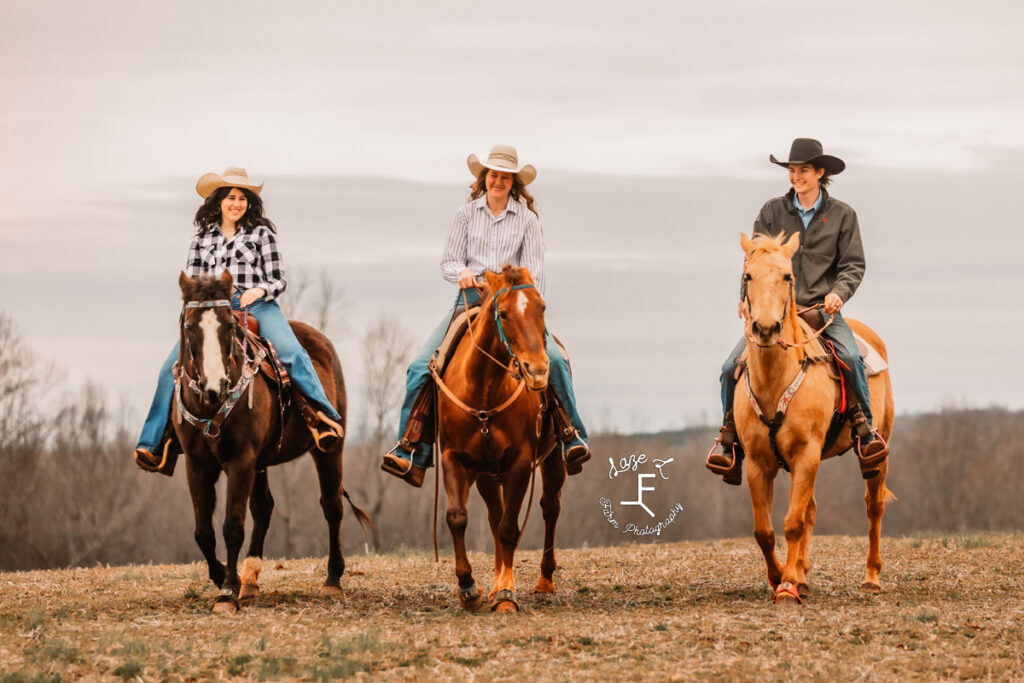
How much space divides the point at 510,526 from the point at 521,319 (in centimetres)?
191

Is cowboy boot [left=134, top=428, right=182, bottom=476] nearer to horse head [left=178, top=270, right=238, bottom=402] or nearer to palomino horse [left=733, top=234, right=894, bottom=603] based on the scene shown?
horse head [left=178, top=270, right=238, bottom=402]

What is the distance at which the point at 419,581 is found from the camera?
38.4 feet

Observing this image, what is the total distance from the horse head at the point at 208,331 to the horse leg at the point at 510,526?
2351 millimetres

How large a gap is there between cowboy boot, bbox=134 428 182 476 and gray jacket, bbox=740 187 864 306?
568 cm

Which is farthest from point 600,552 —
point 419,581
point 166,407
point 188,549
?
point 188,549

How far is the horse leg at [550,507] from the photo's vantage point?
10.6 meters

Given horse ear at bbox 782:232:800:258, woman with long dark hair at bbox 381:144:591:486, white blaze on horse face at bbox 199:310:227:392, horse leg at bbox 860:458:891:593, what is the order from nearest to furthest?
white blaze on horse face at bbox 199:310:227:392 → horse ear at bbox 782:232:800:258 → woman with long dark hair at bbox 381:144:591:486 → horse leg at bbox 860:458:891:593

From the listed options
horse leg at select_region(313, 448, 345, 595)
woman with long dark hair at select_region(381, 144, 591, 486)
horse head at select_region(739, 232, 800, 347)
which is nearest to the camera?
horse head at select_region(739, 232, 800, 347)

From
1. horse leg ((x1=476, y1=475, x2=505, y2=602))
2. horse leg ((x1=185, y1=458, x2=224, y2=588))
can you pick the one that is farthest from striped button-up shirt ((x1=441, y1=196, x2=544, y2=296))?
horse leg ((x1=185, y1=458, x2=224, y2=588))

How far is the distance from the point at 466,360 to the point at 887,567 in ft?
19.6

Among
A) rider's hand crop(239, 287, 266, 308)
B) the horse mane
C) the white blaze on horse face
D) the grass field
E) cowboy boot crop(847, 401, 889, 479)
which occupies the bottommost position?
the grass field

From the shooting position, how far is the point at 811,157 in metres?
10.5

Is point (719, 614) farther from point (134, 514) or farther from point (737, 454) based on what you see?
point (134, 514)

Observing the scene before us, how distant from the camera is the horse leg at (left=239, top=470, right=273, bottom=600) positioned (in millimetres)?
10124
